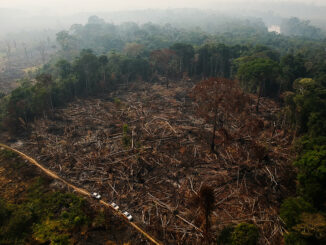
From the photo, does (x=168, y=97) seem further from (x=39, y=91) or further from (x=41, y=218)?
(x=41, y=218)

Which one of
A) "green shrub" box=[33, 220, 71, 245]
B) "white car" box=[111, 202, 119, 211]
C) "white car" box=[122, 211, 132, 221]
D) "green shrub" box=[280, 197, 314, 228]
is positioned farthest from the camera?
"white car" box=[111, 202, 119, 211]

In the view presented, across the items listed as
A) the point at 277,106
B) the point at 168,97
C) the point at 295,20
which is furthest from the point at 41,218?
the point at 295,20

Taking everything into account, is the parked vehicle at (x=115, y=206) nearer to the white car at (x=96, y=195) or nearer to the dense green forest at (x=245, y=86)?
the white car at (x=96, y=195)

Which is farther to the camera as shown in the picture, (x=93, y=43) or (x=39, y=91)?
(x=93, y=43)

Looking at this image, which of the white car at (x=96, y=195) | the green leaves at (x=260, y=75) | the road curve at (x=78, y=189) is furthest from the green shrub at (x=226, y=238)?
the green leaves at (x=260, y=75)

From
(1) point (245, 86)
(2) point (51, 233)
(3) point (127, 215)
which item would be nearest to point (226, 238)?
(3) point (127, 215)

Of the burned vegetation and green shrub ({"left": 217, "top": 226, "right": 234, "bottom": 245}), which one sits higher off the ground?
green shrub ({"left": 217, "top": 226, "right": 234, "bottom": 245})

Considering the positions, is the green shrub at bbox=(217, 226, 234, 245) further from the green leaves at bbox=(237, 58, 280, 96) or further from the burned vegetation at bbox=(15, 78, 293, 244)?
the green leaves at bbox=(237, 58, 280, 96)

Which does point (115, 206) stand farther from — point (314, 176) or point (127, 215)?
point (314, 176)

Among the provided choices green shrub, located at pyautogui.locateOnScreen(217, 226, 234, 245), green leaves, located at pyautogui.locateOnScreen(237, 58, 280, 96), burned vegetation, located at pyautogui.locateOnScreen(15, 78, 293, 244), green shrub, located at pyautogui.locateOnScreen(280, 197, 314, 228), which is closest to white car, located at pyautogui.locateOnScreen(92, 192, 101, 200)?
burned vegetation, located at pyautogui.locateOnScreen(15, 78, 293, 244)
